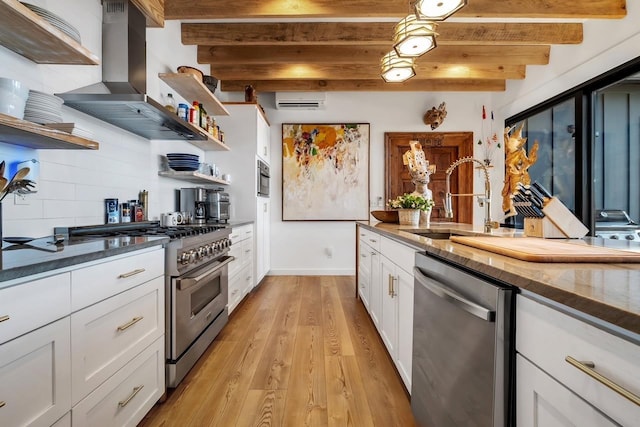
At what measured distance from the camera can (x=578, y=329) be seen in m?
0.58

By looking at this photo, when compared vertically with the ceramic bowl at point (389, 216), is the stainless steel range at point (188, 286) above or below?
below

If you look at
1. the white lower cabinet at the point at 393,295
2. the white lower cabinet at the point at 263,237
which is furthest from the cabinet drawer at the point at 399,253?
the white lower cabinet at the point at 263,237

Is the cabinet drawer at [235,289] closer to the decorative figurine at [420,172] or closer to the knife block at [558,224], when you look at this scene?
the decorative figurine at [420,172]

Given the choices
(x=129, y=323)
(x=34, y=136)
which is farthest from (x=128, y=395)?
(x=34, y=136)

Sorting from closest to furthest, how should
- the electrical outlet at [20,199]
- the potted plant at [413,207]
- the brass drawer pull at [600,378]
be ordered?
the brass drawer pull at [600,378] → the electrical outlet at [20,199] → the potted plant at [413,207]

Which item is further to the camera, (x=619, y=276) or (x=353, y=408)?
(x=353, y=408)

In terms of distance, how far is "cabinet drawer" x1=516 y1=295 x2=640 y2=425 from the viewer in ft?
1.59

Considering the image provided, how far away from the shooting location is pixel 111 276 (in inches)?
46.7

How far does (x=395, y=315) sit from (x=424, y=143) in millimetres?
3690

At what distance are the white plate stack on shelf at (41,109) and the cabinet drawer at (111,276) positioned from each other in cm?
71

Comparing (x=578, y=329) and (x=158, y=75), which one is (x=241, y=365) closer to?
(x=578, y=329)

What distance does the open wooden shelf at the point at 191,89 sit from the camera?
2.61 m

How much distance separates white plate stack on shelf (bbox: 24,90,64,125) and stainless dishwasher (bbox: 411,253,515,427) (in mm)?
1736

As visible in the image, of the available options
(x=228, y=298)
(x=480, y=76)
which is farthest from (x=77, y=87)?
(x=480, y=76)
